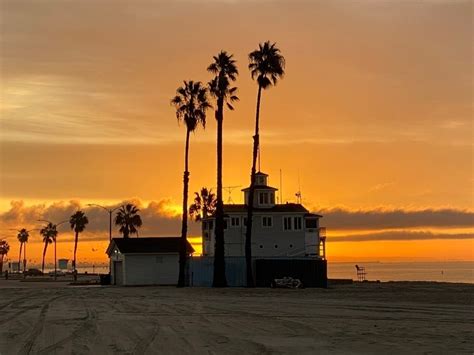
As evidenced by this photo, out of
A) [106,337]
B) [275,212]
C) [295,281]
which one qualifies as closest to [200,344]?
[106,337]

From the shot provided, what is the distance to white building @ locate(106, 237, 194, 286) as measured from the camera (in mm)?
77750

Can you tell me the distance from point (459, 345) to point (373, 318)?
822 centimetres

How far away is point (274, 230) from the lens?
76500 millimetres

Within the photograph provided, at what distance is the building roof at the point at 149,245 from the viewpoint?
257ft

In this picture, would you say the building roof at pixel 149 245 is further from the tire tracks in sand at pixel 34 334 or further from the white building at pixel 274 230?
the tire tracks in sand at pixel 34 334

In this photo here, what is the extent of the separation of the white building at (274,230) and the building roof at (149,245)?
4.60 meters

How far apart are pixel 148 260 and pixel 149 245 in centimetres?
182

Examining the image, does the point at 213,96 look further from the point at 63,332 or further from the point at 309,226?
the point at 63,332

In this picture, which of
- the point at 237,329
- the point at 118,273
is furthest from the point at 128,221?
the point at 237,329

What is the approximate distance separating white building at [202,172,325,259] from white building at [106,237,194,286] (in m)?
5.26

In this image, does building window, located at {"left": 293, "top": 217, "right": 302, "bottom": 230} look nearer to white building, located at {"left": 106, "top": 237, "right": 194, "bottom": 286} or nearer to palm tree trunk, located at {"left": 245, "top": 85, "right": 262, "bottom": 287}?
white building, located at {"left": 106, "top": 237, "right": 194, "bottom": 286}

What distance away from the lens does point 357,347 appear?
18281 millimetres

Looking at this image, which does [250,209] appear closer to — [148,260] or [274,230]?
[274,230]

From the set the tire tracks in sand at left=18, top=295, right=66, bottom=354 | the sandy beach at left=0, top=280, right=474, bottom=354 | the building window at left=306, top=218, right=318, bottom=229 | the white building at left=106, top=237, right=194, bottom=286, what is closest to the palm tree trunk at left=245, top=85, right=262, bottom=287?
the building window at left=306, top=218, right=318, bottom=229
